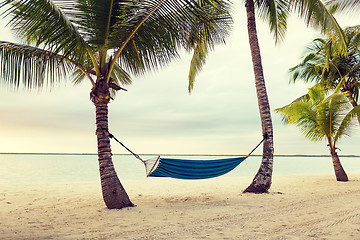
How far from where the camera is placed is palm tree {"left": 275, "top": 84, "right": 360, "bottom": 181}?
6855 millimetres

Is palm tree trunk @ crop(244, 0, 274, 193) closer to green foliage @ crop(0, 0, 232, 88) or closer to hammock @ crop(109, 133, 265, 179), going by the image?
hammock @ crop(109, 133, 265, 179)

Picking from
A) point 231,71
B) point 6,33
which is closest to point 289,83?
point 231,71

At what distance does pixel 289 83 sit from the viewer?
33.6 ft

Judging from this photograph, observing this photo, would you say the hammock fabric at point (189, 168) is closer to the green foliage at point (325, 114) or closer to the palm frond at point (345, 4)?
the green foliage at point (325, 114)

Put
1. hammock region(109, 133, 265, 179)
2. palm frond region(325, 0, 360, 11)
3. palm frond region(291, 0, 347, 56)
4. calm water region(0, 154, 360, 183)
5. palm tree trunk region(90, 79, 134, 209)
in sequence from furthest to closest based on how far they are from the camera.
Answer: calm water region(0, 154, 360, 183) → palm frond region(325, 0, 360, 11) → palm frond region(291, 0, 347, 56) → hammock region(109, 133, 265, 179) → palm tree trunk region(90, 79, 134, 209)

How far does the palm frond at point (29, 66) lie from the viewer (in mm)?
3615

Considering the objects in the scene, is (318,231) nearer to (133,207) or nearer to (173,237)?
(173,237)

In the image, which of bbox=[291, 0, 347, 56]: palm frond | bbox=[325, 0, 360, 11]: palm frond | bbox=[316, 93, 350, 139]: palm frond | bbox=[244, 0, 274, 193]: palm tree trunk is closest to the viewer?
bbox=[244, 0, 274, 193]: palm tree trunk

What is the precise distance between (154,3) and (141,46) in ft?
1.95

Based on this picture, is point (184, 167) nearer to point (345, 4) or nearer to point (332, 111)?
point (332, 111)

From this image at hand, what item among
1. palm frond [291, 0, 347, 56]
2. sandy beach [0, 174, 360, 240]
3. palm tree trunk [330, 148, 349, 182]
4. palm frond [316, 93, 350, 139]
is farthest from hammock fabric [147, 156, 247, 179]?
palm tree trunk [330, 148, 349, 182]

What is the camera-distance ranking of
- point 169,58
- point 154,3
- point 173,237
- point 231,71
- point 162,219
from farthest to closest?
point 231,71 → point 169,58 → point 154,3 → point 162,219 → point 173,237

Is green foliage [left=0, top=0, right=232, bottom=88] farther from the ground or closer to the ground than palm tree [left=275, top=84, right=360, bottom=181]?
farther from the ground

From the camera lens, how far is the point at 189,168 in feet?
13.1
